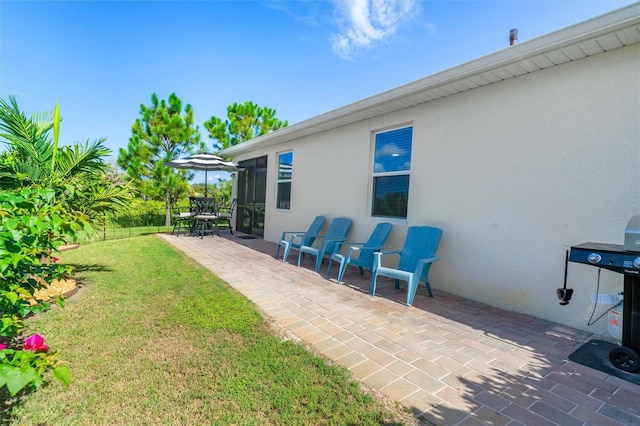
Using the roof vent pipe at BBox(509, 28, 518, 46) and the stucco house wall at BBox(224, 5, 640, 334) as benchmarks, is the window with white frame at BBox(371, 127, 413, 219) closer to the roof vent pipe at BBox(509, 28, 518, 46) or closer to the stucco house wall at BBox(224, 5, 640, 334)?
the stucco house wall at BBox(224, 5, 640, 334)

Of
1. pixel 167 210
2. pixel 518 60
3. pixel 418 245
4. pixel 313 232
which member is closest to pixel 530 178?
pixel 518 60

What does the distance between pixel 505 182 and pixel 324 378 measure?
3.31 metres

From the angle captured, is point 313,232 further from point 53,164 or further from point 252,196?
point 53,164

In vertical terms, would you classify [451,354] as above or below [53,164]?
below

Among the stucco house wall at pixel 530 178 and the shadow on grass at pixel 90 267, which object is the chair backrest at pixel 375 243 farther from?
the shadow on grass at pixel 90 267

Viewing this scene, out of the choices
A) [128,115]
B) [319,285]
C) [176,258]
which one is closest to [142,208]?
[128,115]

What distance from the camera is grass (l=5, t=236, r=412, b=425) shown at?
1.79 meters

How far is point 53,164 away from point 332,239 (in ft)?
14.7

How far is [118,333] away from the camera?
281 centimetres

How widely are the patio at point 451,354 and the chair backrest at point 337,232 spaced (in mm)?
1179

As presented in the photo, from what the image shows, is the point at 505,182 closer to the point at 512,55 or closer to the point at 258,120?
the point at 512,55

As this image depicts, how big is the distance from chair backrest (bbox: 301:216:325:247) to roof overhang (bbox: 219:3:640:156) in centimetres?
239

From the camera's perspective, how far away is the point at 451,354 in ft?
8.50

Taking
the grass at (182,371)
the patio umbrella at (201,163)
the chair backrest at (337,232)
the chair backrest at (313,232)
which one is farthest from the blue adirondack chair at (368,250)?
the patio umbrella at (201,163)
